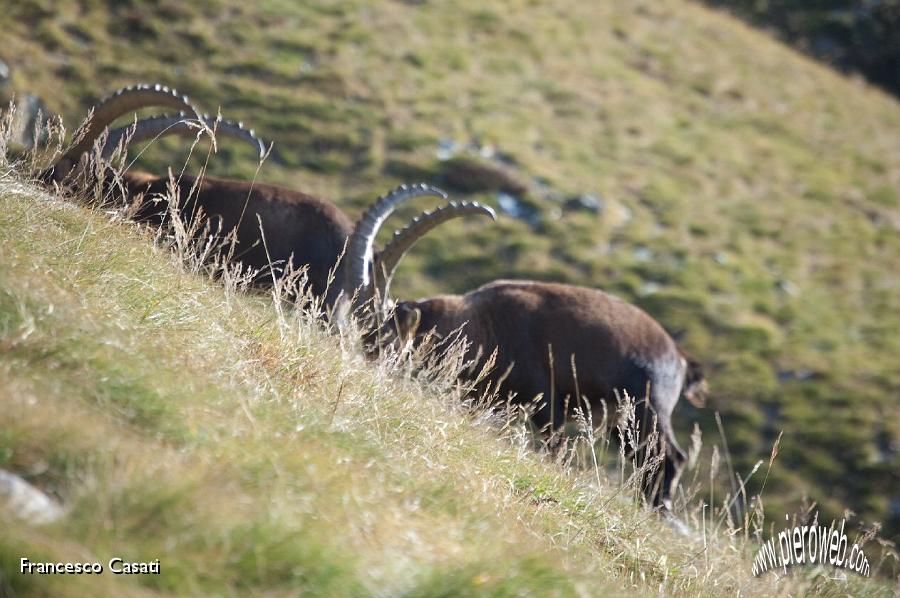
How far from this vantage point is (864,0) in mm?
36281

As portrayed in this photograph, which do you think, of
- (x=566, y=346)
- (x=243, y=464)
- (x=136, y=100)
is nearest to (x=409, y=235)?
(x=566, y=346)

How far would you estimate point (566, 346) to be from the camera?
9352mm

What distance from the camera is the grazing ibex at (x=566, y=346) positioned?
30.2 feet

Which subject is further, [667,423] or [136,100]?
[667,423]

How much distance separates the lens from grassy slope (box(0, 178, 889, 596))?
3.32 metres

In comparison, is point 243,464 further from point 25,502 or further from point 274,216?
point 274,216

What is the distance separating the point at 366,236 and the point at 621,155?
1330 cm

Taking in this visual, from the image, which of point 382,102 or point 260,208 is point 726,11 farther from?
point 260,208

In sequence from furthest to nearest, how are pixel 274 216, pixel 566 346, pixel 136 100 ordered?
pixel 274 216 → pixel 566 346 → pixel 136 100

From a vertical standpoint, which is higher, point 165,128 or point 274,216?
point 165,128

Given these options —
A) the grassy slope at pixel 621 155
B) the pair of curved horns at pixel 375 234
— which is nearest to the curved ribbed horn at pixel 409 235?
the pair of curved horns at pixel 375 234

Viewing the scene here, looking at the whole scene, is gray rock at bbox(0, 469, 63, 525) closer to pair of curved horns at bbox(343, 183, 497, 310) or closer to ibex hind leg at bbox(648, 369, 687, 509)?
pair of curved horns at bbox(343, 183, 497, 310)

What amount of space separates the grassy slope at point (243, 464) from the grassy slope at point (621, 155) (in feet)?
27.2

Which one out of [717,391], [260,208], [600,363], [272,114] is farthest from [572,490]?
[272,114]
